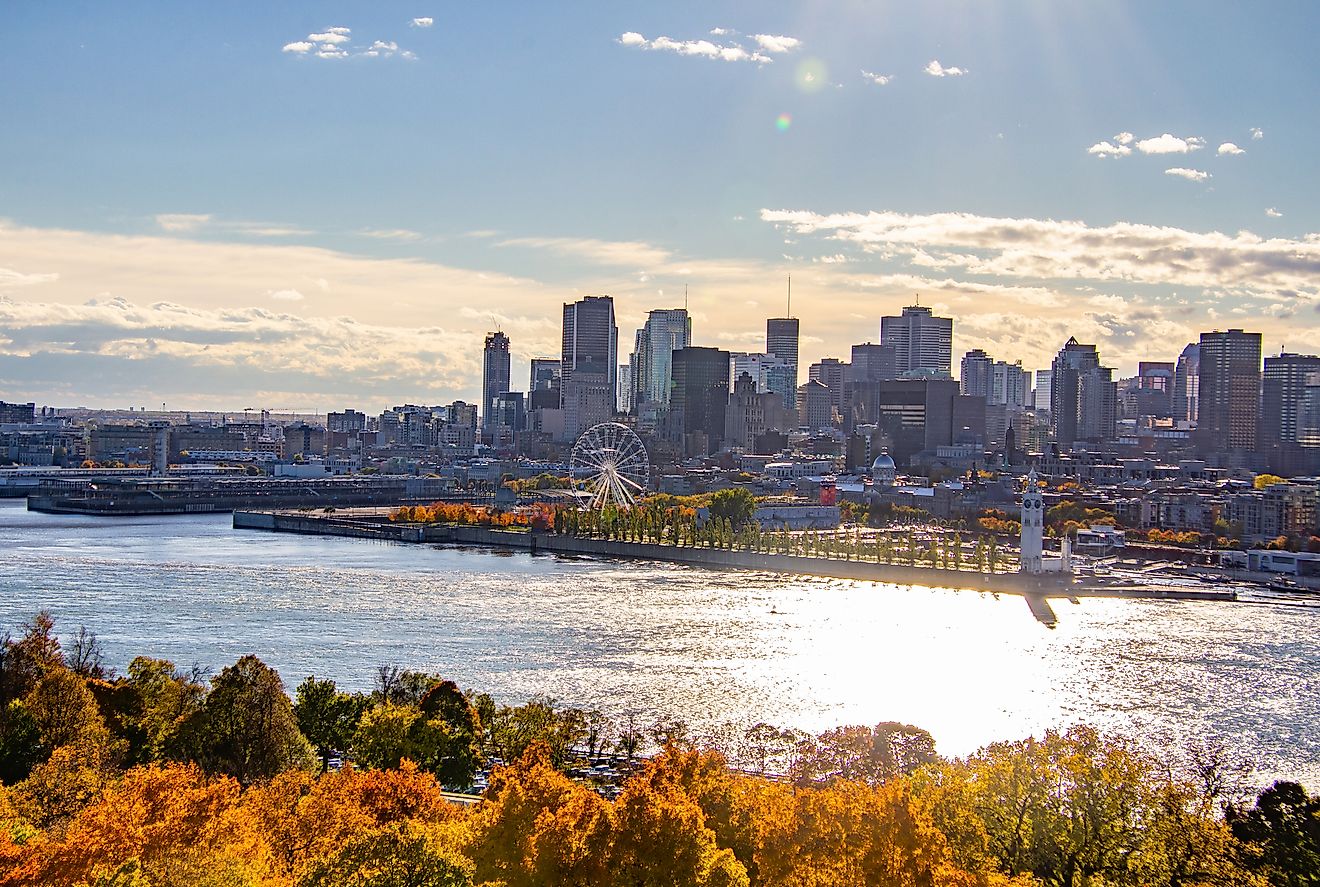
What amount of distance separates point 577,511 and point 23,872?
2877 centimetres

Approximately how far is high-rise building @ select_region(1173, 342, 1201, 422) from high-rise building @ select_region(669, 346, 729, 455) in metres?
32.1

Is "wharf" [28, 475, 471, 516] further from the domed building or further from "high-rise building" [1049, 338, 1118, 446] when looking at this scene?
"high-rise building" [1049, 338, 1118, 446]

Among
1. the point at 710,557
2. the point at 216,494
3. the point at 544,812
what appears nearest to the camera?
the point at 544,812

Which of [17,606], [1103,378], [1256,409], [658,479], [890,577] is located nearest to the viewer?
[17,606]

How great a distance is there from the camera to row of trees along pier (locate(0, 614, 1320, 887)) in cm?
611

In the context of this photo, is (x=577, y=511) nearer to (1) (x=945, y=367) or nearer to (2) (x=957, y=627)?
(2) (x=957, y=627)

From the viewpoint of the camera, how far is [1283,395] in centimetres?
6825

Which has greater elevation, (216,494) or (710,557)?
(216,494)

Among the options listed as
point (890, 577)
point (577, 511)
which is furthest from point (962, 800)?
point (577, 511)

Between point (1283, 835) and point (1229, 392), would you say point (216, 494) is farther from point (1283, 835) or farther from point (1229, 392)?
point (1229, 392)

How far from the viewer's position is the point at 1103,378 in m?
83.0

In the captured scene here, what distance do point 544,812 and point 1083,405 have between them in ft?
266

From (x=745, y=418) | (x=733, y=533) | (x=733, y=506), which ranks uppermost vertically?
(x=745, y=418)

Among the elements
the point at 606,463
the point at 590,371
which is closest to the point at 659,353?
the point at 590,371
